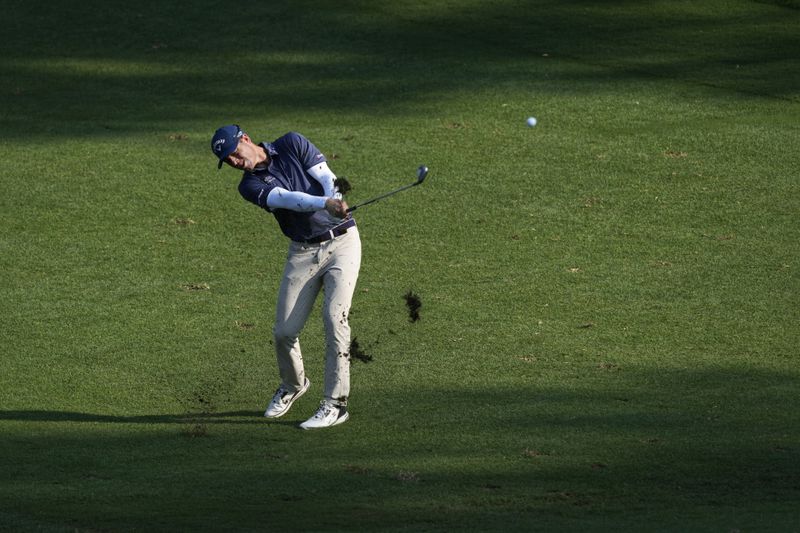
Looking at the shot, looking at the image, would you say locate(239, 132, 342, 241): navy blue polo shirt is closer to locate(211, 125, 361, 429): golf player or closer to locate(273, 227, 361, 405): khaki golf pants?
locate(211, 125, 361, 429): golf player

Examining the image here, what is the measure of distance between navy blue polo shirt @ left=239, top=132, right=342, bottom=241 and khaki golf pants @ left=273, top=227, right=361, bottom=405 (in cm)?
16

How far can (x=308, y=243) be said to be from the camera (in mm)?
10055

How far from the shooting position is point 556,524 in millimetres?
7934

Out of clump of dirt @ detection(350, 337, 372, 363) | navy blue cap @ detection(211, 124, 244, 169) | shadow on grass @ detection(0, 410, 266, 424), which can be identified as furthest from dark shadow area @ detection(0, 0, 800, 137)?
navy blue cap @ detection(211, 124, 244, 169)

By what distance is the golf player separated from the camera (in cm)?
988

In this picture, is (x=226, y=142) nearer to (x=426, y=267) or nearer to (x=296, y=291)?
(x=296, y=291)

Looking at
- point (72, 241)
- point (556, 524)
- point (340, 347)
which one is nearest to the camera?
point (556, 524)

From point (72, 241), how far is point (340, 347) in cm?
598

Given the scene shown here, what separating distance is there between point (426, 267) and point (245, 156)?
14.9 ft

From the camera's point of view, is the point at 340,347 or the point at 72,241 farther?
the point at 72,241

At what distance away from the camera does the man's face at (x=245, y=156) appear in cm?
983

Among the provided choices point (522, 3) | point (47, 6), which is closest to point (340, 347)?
point (522, 3)

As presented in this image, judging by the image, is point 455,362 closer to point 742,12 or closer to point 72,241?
point 72,241

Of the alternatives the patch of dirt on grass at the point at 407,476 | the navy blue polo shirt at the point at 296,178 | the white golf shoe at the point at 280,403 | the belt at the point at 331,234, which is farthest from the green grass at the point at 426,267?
the navy blue polo shirt at the point at 296,178
